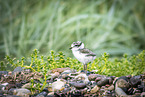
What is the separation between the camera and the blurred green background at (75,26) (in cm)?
386

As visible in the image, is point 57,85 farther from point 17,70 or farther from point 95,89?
point 17,70

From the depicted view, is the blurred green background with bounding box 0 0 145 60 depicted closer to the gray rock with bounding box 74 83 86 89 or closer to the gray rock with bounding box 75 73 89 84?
the gray rock with bounding box 75 73 89 84

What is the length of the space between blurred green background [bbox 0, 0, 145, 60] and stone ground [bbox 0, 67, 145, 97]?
1585 mm

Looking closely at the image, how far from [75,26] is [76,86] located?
227 centimetres

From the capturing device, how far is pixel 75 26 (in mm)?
4031

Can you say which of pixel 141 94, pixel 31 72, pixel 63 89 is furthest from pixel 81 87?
pixel 31 72

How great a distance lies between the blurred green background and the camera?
12.7ft

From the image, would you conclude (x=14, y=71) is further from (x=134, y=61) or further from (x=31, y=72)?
(x=134, y=61)

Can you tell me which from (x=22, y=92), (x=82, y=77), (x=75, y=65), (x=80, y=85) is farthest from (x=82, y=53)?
(x=22, y=92)

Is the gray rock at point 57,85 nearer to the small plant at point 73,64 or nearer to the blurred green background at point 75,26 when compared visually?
the small plant at point 73,64

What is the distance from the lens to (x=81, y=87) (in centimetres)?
188

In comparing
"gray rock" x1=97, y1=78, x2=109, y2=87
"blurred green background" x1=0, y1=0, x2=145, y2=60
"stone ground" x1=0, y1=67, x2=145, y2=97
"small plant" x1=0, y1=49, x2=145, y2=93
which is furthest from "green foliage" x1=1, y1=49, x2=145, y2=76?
"blurred green background" x1=0, y1=0, x2=145, y2=60

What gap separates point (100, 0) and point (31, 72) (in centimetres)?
257

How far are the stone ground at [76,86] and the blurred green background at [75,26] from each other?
159 centimetres
